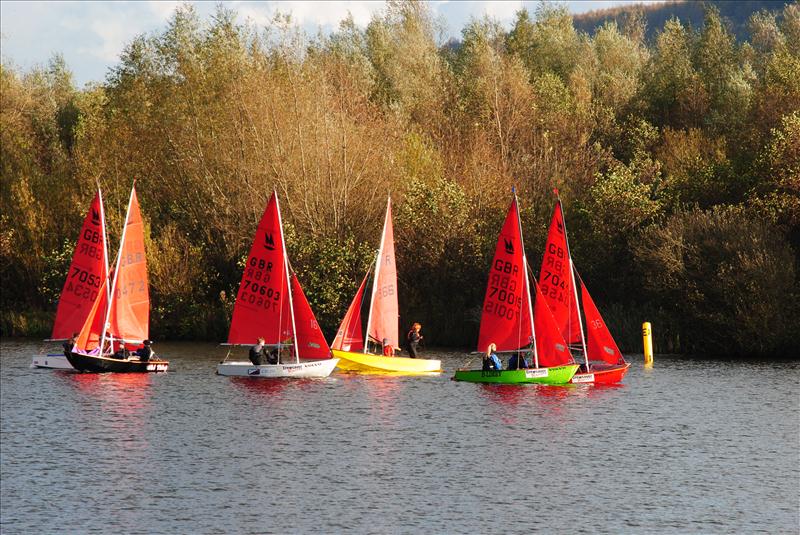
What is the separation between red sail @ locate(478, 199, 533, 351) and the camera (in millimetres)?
52406

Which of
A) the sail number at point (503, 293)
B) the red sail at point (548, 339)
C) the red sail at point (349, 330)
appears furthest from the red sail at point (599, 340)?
the red sail at point (349, 330)

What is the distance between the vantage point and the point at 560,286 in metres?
53.6

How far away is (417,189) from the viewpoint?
76.1m

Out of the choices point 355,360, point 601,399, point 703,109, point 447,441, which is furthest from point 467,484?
point 703,109

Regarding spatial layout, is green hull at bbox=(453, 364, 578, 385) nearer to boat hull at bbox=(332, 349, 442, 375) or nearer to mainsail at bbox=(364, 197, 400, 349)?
boat hull at bbox=(332, 349, 442, 375)

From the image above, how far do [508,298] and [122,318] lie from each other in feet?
65.8

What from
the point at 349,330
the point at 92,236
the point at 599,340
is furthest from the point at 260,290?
the point at 599,340

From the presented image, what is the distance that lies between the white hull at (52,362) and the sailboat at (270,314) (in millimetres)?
9804

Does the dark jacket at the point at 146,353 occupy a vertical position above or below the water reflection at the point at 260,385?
above

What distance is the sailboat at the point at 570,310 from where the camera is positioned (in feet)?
175

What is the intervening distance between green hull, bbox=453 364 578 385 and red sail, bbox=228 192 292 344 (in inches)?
389

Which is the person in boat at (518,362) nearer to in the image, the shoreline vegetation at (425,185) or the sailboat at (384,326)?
the sailboat at (384,326)

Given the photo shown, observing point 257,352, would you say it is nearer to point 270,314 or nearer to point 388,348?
point 270,314

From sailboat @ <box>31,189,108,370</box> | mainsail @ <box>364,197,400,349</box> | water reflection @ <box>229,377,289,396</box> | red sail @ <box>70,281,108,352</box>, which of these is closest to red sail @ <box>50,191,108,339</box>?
sailboat @ <box>31,189,108,370</box>
